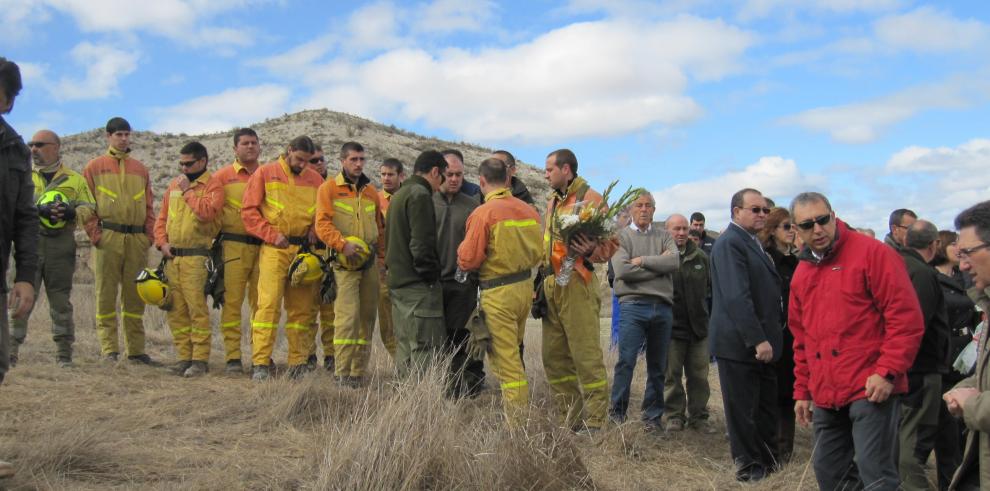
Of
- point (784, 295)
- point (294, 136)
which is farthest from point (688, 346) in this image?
point (294, 136)

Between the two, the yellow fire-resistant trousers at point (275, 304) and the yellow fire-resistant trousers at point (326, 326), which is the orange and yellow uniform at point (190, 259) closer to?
the yellow fire-resistant trousers at point (275, 304)

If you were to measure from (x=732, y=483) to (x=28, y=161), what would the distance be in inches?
194

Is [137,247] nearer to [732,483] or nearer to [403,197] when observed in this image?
[403,197]

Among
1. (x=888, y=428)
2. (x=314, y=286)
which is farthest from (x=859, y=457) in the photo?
(x=314, y=286)

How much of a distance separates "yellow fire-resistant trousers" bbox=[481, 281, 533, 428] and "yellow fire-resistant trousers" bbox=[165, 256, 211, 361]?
364 cm

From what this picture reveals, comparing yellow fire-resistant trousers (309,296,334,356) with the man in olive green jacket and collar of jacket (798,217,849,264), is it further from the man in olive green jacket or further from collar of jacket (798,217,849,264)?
collar of jacket (798,217,849,264)

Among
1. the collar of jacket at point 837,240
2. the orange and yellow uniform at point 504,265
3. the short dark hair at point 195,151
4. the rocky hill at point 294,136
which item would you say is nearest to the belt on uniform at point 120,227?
the short dark hair at point 195,151

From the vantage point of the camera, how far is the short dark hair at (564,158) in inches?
280

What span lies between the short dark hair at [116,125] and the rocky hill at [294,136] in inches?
1054

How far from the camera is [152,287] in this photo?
835 centimetres

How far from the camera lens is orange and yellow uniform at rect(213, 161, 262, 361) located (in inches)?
345

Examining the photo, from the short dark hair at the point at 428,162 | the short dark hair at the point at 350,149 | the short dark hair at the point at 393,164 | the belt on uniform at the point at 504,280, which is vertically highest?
the short dark hair at the point at 350,149

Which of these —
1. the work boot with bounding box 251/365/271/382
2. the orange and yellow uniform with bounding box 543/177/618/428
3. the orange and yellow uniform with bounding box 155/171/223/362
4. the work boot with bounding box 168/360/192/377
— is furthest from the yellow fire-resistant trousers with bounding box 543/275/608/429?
the work boot with bounding box 168/360/192/377

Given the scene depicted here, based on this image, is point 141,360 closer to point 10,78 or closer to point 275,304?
point 275,304
